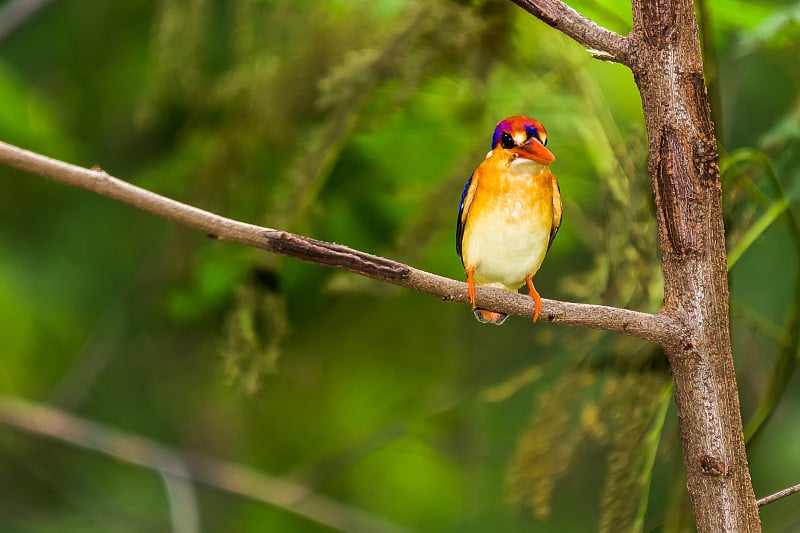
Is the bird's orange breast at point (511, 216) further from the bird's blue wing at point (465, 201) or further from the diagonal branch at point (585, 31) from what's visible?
the diagonal branch at point (585, 31)

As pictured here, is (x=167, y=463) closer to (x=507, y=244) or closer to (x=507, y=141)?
(x=507, y=244)

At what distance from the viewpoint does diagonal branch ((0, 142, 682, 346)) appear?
0.65 meters

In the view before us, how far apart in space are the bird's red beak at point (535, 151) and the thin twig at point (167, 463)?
3.21ft

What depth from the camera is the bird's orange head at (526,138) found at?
0.93 metres

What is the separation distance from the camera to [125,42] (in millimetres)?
2330

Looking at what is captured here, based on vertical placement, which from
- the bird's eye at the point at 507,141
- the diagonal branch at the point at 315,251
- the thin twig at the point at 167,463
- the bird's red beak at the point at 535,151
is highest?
the bird's eye at the point at 507,141

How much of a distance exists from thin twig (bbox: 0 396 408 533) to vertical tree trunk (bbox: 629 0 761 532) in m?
1.08

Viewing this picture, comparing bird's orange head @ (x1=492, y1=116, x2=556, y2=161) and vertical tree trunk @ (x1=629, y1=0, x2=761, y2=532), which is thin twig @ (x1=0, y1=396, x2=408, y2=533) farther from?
vertical tree trunk @ (x1=629, y1=0, x2=761, y2=532)

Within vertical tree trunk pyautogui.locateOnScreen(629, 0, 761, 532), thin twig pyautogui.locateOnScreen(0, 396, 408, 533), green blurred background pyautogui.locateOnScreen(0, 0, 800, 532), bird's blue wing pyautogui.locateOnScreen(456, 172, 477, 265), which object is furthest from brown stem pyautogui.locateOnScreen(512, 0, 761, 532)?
thin twig pyautogui.locateOnScreen(0, 396, 408, 533)

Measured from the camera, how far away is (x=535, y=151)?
0.93 metres

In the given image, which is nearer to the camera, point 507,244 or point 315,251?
point 315,251

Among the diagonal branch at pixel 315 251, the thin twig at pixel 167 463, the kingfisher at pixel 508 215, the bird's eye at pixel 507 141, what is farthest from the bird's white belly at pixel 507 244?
the thin twig at pixel 167 463

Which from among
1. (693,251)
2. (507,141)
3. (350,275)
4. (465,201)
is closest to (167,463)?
(350,275)

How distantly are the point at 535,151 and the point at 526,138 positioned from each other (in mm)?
21
